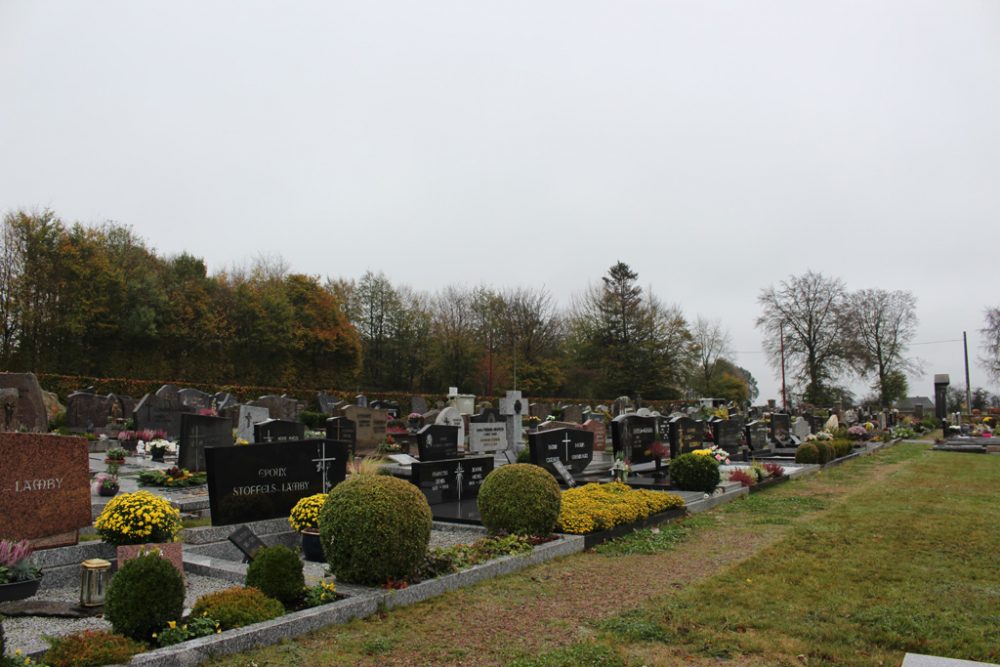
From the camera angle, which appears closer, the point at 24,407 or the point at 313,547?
the point at 313,547

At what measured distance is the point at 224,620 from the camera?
5113 millimetres

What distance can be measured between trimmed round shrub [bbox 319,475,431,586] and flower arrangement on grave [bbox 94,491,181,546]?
167 centimetres

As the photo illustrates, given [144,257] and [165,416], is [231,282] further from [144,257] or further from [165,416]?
[165,416]

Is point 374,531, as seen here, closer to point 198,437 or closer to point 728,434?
point 198,437

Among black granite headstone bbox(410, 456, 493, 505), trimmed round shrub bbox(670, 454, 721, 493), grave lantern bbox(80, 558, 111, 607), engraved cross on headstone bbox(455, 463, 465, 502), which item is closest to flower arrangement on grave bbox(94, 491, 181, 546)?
grave lantern bbox(80, 558, 111, 607)

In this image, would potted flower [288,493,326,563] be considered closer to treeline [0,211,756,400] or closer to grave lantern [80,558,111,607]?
grave lantern [80,558,111,607]

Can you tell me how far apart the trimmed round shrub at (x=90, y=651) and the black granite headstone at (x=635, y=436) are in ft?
42.0

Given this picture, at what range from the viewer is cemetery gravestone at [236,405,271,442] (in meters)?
18.3

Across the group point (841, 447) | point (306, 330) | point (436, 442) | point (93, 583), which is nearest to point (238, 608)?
point (93, 583)

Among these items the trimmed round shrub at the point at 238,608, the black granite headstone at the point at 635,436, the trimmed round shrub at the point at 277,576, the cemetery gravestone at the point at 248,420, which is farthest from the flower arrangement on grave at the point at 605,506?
the cemetery gravestone at the point at 248,420

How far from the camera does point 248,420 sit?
61.7 ft

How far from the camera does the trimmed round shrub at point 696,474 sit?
541 inches

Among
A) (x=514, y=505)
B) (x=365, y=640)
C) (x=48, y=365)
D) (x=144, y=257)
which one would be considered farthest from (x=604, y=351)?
(x=365, y=640)

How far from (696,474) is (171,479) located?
385 inches
